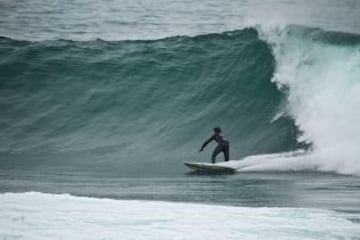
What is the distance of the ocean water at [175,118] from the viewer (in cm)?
874

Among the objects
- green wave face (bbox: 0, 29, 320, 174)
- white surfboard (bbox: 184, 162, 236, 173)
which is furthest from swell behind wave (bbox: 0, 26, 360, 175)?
white surfboard (bbox: 184, 162, 236, 173)

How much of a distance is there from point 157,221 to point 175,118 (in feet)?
44.1

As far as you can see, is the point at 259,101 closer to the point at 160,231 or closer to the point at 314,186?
the point at 314,186

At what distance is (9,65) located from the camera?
26891 mm

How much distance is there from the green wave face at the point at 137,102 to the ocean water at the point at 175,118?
0.06 metres

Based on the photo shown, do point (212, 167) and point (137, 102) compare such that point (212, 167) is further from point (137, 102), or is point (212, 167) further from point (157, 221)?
point (137, 102)

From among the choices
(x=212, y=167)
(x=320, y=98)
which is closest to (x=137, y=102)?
(x=320, y=98)

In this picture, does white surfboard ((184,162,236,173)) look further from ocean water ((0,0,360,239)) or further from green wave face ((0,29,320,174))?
green wave face ((0,29,320,174))

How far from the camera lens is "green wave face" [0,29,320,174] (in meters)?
19.3

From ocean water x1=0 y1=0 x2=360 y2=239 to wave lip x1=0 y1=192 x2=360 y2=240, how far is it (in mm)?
25

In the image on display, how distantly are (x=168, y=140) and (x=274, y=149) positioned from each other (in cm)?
338

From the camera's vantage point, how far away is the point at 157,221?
8.29 meters

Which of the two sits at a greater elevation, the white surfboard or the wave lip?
the white surfboard

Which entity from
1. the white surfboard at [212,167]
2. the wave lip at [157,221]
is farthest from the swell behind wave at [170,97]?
the wave lip at [157,221]
